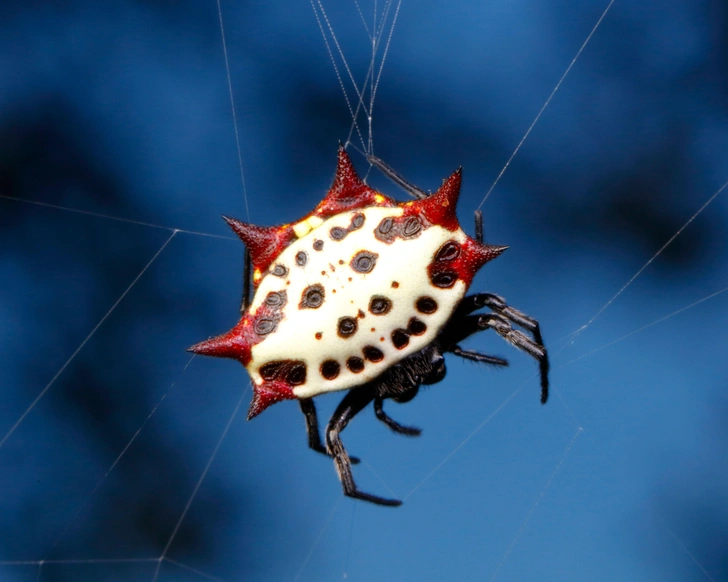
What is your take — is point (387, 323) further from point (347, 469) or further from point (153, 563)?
point (153, 563)

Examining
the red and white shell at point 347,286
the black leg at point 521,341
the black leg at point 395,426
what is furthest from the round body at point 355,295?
the black leg at point 395,426

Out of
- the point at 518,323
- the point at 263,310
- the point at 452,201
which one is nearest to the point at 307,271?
the point at 263,310

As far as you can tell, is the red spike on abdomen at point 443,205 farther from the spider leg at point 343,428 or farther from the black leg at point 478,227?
the spider leg at point 343,428

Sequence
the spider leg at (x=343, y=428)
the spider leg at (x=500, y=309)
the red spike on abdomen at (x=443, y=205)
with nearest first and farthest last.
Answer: the red spike on abdomen at (x=443, y=205)
the spider leg at (x=500, y=309)
the spider leg at (x=343, y=428)

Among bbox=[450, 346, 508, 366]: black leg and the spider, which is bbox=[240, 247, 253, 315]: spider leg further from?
bbox=[450, 346, 508, 366]: black leg

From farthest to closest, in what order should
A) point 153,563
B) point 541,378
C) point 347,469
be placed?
point 153,563 < point 347,469 < point 541,378

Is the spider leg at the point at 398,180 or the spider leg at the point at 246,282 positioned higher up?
the spider leg at the point at 398,180

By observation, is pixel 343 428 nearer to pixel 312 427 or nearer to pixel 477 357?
pixel 312 427
